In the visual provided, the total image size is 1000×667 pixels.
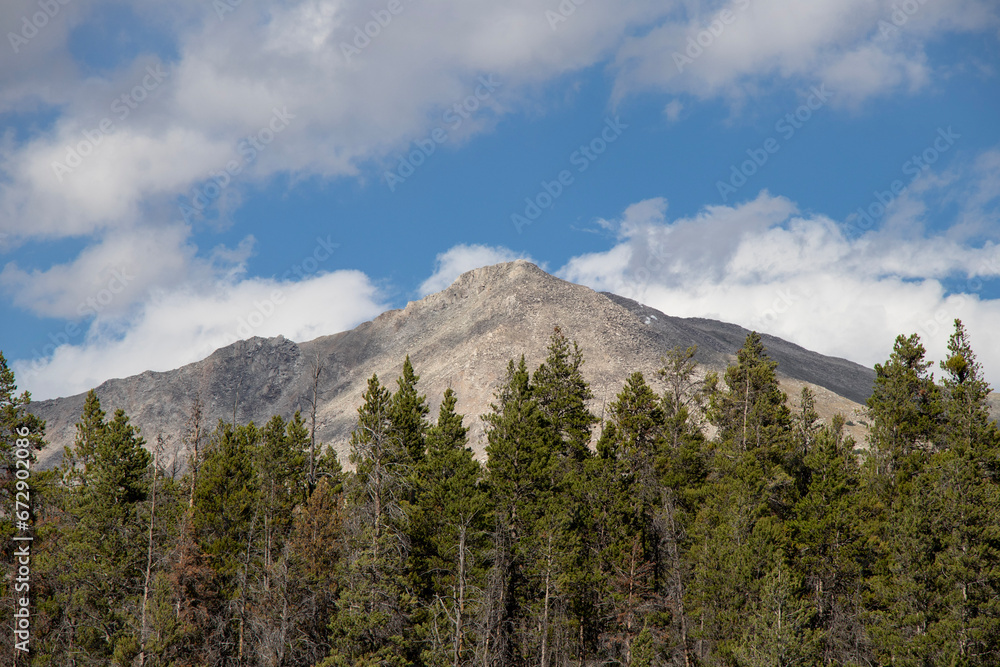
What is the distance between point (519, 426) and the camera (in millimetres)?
41438

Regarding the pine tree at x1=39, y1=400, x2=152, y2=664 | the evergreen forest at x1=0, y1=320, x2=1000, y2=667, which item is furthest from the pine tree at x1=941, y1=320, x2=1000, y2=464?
the pine tree at x1=39, y1=400, x2=152, y2=664

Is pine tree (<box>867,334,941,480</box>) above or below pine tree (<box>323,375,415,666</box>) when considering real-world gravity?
above

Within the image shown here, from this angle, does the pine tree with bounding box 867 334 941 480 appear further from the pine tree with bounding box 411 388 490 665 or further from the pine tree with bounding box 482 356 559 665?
the pine tree with bounding box 411 388 490 665

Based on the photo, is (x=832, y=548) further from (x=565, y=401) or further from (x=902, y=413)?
(x=565, y=401)

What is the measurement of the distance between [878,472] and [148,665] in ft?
130

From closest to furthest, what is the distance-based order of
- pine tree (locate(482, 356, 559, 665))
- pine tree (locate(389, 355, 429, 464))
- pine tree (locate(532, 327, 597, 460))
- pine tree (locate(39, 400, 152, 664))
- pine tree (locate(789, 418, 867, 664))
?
1. pine tree (locate(39, 400, 152, 664))
2. pine tree (locate(482, 356, 559, 665))
3. pine tree (locate(789, 418, 867, 664))
4. pine tree (locate(389, 355, 429, 464))
5. pine tree (locate(532, 327, 597, 460))

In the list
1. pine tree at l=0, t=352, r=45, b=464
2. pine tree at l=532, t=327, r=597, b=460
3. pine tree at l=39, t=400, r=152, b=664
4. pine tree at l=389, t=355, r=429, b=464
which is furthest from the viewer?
pine tree at l=532, t=327, r=597, b=460

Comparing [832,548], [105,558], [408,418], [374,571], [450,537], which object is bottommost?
[105,558]

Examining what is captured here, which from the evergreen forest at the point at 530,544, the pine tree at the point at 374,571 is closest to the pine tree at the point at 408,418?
the evergreen forest at the point at 530,544

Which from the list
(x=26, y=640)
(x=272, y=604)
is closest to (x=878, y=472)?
(x=272, y=604)

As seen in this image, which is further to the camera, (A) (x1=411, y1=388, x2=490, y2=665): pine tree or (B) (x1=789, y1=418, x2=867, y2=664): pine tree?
(B) (x1=789, y1=418, x2=867, y2=664): pine tree

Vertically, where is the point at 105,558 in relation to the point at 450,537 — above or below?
below

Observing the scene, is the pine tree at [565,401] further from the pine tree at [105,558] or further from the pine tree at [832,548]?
the pine tree at [105,558]

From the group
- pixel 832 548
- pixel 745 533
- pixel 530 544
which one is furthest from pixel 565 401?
pixel 832 548
